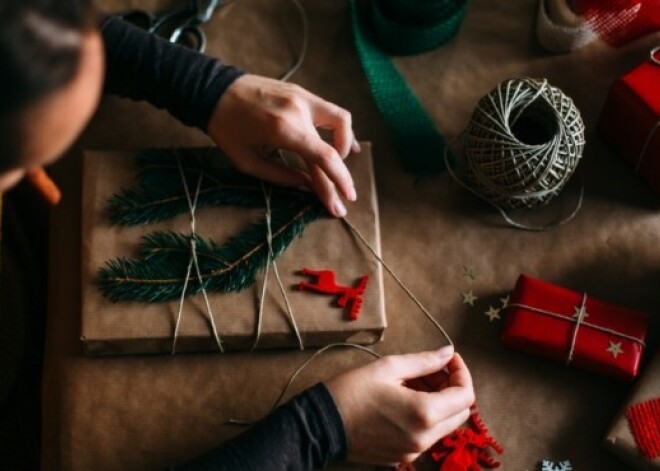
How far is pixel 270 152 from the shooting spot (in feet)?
2.72

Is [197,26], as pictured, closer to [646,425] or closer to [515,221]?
[515,221]

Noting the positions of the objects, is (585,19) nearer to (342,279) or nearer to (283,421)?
(342,279)

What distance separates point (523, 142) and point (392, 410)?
0.99ft

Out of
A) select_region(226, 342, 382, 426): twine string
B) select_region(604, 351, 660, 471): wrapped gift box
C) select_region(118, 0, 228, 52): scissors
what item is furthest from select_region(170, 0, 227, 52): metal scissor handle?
select_region(604, 351, 660, 471): wrapped gift box

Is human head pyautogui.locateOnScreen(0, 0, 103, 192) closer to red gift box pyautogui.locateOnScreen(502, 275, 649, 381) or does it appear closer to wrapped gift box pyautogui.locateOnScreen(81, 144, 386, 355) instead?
wrapped gift box pyautogui.locateOnScreen(81, 144, 386, 355)

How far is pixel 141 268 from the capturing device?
0.79 metres

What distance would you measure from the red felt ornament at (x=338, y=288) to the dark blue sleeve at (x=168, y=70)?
190mm

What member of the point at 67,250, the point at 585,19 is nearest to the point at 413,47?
the point at 585,19

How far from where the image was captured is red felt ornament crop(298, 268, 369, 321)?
2.60ft

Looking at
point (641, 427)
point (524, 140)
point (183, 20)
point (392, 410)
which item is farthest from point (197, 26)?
point (641, 427)

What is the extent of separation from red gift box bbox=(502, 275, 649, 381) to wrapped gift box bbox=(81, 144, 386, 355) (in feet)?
0.45

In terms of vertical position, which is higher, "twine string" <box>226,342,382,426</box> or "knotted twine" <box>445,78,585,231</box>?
"knotted twine" <box>445,78,585,231</box>

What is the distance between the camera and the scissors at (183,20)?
3.09ft

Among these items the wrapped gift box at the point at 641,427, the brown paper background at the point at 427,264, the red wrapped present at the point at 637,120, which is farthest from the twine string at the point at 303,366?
the red wrapped present at the point at 637,120
